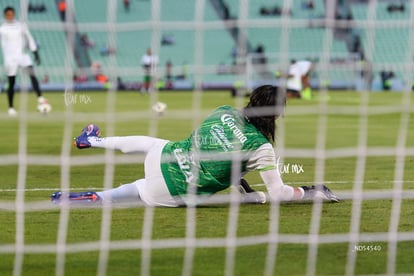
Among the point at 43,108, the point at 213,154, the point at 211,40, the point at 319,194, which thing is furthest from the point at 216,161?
the point at 211,40

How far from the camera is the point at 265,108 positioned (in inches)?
316

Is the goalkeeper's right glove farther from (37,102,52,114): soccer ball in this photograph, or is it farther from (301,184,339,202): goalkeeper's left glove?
(37,102,52,114): soccer ball

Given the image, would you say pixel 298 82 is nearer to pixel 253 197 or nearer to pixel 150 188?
pixel 253 197

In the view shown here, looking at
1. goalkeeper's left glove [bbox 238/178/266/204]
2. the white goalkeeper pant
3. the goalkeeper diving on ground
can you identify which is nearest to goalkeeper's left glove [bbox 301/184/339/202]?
the goalkeeper diving on ground

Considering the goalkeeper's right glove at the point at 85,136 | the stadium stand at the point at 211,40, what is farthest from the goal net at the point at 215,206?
the stadium stand at the point at 211,40

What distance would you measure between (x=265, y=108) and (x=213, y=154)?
1.85ft

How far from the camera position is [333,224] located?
7.54 meters

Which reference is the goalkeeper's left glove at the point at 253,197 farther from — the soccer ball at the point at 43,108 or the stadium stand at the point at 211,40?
the stadium stand at the point at 211,40

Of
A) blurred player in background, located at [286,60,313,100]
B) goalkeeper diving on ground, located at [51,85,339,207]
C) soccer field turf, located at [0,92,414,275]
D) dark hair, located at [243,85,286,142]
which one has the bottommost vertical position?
blurred player in background, located at [286,60,313,100]

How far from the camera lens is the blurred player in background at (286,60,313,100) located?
2902 centimetres

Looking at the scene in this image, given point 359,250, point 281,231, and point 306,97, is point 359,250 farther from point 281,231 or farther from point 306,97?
point 306,97

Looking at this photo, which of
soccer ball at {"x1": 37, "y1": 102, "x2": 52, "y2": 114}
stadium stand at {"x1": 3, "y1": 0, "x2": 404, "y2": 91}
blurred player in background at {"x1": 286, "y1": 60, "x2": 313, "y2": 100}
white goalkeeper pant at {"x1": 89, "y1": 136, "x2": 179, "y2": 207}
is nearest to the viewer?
white goalkeeper pant at {"x1": 89, "y1": 136, "x2": 179, "y2": 207}

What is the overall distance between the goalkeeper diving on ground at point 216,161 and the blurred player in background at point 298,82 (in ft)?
68.1

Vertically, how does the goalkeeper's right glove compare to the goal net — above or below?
above
